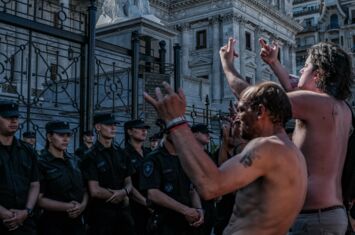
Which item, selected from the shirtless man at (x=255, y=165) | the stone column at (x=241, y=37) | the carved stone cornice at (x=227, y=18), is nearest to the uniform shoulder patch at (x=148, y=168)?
the shirtless man at (x=255, y=165)

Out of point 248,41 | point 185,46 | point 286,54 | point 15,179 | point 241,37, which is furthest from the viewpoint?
point 286,54

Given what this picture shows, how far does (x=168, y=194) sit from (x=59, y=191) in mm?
1201

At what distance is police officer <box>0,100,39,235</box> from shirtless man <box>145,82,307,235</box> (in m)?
2.80

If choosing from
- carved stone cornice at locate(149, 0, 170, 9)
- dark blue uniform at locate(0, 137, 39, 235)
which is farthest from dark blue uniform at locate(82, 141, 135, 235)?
carved stone cornice at locate(149, 0, 170, 9)

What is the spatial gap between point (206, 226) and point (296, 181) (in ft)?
13.6

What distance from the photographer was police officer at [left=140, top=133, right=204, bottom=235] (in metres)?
5.55

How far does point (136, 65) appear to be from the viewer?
26.8ft

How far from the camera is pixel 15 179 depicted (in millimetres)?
5047

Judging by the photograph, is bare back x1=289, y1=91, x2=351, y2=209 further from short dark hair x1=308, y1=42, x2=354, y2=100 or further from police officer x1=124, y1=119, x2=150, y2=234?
police officer x1=124, y1=119, x2=150, y2=234

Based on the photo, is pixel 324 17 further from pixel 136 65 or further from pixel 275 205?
pixel 275 205

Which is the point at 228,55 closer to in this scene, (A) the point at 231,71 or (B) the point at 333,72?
(A) the point at 231,71

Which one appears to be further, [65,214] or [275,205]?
[65,214]

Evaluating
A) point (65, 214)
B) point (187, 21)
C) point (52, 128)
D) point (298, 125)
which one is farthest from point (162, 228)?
point (187, 21)

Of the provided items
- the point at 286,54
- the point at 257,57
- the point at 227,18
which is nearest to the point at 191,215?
the point at 227,18
